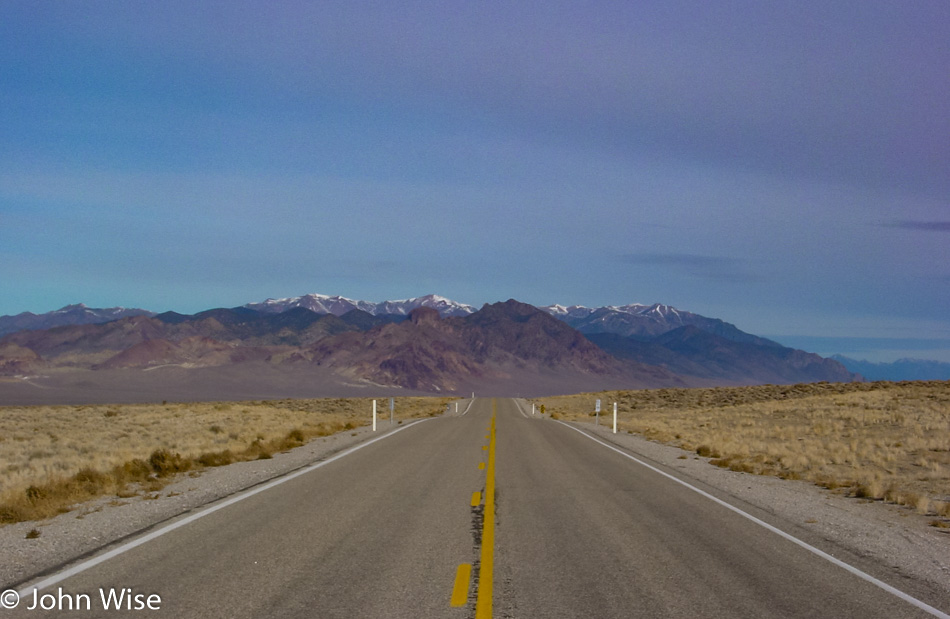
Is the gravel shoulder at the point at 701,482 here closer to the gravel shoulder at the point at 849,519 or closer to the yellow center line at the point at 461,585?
the gravel shoulder at the point at 849,519

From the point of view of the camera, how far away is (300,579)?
24.8 ft

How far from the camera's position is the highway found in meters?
6.84

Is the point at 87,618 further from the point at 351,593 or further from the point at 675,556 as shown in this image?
the point at 675,556

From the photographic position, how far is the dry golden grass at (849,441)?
18266 millimetres

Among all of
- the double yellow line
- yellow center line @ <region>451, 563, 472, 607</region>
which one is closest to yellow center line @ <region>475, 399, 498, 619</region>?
the double yellow line

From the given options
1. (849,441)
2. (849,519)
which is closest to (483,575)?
(849,519)

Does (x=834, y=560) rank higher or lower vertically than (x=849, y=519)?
higher

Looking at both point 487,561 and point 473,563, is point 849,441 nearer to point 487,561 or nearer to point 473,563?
point 487,561

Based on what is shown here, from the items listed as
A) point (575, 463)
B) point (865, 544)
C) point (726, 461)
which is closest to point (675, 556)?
point (865, 544)

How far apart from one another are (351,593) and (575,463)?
12.4m

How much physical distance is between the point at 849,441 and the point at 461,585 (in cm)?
2648

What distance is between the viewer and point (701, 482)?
16031 mm

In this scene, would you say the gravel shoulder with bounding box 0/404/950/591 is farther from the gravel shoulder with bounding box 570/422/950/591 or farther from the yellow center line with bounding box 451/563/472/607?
the yellow center line with bounding box 451/563/472/607

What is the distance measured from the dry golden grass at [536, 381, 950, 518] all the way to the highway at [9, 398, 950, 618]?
688 cm
